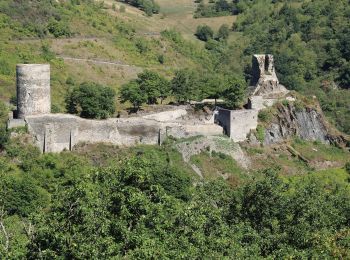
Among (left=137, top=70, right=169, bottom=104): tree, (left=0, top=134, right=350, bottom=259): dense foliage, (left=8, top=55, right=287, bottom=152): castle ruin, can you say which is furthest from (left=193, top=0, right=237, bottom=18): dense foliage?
(left=0, top=134, right=350, bottom=259): dense foliage

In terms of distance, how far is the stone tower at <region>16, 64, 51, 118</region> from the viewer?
5075 cm

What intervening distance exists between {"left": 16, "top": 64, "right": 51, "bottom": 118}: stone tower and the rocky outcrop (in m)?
16.5

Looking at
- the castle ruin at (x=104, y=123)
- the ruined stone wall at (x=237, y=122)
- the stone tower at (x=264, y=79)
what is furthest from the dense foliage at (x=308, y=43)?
the castle ruin at (x=104, y=123)

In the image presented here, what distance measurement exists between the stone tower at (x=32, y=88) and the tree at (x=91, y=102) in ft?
13.3

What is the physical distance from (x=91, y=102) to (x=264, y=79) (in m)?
16.2

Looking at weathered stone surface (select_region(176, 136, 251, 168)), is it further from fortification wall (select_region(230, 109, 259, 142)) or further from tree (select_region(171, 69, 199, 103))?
tree (select_region(171, 69, 199, 103))

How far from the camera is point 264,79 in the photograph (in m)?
64.8

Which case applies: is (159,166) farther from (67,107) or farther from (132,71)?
(132,71)

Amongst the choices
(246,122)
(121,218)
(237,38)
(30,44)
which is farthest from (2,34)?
(121,218)

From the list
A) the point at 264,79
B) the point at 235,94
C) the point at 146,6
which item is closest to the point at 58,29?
the point at 264,79

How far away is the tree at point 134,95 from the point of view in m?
58.8

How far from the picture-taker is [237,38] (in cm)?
10700

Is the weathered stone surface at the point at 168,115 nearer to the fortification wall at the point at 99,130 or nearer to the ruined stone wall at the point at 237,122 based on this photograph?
the fortification wall at the point at 99,130

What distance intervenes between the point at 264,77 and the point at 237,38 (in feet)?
140
